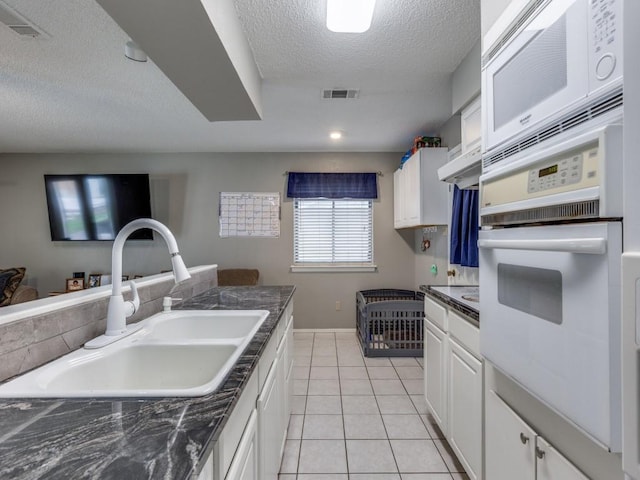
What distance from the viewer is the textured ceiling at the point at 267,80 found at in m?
1.69

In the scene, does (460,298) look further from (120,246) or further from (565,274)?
(120,246)

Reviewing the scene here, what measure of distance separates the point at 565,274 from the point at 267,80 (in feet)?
7.53

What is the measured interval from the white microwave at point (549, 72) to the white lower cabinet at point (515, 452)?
887 millimetres

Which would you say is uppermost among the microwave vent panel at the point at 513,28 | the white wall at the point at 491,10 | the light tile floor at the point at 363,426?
the white wall at the point at 491,10

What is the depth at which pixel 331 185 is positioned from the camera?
4055 mm

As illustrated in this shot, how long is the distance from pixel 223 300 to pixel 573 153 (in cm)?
178

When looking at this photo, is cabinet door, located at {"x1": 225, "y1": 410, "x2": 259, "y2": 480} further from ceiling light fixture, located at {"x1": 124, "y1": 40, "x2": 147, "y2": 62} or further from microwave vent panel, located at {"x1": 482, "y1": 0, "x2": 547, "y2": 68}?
ceiling light fixture, located at {"x1": 124, "y1": 40, "x2": 147, "y2": 62}

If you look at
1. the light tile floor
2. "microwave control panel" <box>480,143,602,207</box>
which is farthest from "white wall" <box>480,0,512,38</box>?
the light tile floor

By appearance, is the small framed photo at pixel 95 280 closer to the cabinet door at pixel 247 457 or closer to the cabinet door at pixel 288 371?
the cabinet door at pixel 288 371

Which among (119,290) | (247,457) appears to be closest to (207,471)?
(247,457)

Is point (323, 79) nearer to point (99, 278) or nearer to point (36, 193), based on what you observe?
point (99, 278)

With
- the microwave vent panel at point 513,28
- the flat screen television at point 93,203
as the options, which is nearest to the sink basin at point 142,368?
the microwave vent panel at point 513,28

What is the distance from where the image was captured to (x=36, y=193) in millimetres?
4094

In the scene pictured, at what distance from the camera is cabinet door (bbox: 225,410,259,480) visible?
2.60 feet
